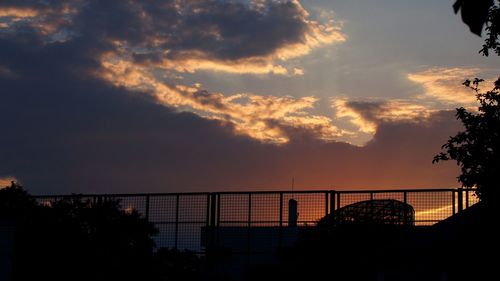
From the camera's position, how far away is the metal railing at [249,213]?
32875 millimetres

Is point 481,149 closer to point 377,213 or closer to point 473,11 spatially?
point 377,213

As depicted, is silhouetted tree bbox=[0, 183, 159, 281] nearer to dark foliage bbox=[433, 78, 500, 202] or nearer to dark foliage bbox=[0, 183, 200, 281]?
dark foliage bbox=[0, 183, 200, 281]

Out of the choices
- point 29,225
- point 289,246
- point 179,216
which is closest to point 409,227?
point 289,246

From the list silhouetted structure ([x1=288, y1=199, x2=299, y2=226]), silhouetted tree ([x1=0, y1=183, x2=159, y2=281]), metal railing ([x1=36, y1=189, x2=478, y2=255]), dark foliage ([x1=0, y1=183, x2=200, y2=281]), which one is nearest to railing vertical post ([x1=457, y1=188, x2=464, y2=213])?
metal railing ([x1=36, y1=189, x2=478, y2=255])

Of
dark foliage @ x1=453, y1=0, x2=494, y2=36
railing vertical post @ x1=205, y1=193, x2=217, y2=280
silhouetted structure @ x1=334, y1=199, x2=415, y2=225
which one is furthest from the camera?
railing vertical post @ x1=205, y1=193, x2=217, y2=280

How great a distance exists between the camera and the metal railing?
3288cm

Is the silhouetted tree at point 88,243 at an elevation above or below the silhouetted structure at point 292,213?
below

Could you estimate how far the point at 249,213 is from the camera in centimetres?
3425

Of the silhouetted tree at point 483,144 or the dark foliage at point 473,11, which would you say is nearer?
the dark foliage at point 473,11

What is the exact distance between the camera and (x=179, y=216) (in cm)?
3528

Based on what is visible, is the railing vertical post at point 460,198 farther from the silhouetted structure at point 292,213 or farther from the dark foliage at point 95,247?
the dark foliage at point 95,247

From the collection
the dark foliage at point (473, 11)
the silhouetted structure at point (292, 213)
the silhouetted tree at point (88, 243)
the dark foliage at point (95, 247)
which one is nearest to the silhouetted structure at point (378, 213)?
the silhouetted structure at point (292, 213)

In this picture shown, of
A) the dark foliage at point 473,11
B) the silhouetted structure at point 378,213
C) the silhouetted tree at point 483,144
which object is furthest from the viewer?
the silhouetted structure at point 378,213

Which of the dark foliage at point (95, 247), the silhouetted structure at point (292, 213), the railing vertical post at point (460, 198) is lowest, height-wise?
the dark foliage at point (95, 247)
